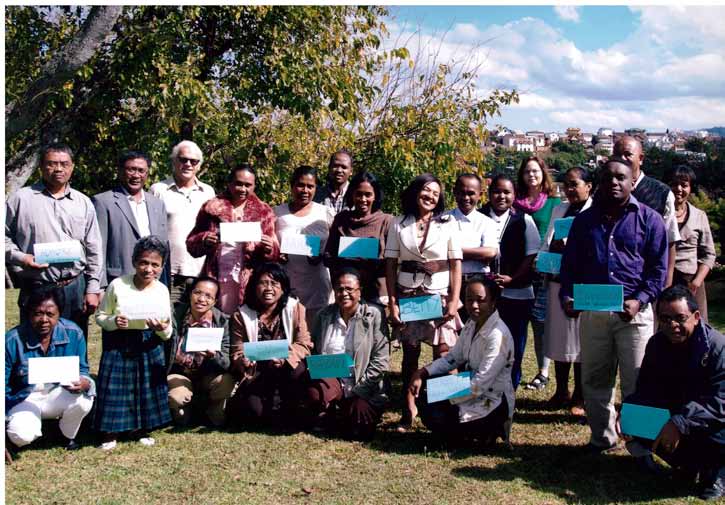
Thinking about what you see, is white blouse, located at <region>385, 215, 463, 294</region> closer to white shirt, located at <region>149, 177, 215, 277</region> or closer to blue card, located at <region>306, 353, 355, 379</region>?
blue card, located at <region>306, 353, 355, 379</region>

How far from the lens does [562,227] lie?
5.80 m

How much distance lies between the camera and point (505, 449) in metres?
5.27

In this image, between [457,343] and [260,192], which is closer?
[457,343]

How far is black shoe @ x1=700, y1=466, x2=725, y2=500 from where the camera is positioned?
4.30m

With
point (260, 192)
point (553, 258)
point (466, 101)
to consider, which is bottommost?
point (553, 258)

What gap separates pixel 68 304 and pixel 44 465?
4.08 feet

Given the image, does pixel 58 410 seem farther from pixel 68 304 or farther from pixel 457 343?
pixel 457 343

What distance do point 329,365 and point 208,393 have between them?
3.71 ft

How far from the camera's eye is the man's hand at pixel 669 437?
4250 millimetres

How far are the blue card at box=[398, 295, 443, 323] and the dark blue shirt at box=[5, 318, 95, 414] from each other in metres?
2.54

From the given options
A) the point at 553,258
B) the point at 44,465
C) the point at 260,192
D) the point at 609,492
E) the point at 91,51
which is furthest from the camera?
the point at 260,192

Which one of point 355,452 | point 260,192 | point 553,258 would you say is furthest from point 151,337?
point 260,192

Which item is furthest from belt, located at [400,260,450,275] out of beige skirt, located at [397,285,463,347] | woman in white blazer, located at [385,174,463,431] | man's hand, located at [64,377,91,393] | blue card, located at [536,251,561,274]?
man's hand, located at [64,377,91,393]

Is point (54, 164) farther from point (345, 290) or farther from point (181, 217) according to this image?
point (345, 290)
